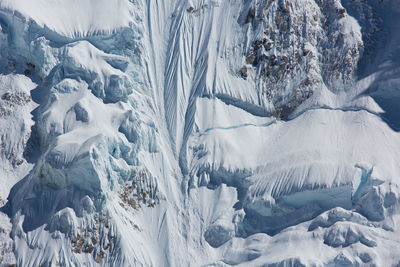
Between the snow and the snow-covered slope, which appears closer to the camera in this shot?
the snow-covered slope

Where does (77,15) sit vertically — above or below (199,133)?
above

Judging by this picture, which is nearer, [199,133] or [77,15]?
[199,133]

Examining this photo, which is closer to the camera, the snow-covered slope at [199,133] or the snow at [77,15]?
the snow-covered slope at [199,133]

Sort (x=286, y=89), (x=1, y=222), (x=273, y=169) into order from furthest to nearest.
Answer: (x=286, y=89) → (x=273, y=169) → (x=1, y=222)

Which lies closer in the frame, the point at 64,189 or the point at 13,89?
the point at 64,189

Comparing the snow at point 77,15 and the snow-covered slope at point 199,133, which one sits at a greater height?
the snow at point 77,15

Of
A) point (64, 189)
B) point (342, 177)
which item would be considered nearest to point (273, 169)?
point (342, 177)

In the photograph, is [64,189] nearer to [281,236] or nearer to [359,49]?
[281,236]

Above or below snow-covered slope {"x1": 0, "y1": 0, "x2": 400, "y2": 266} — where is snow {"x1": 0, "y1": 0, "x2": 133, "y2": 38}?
above
